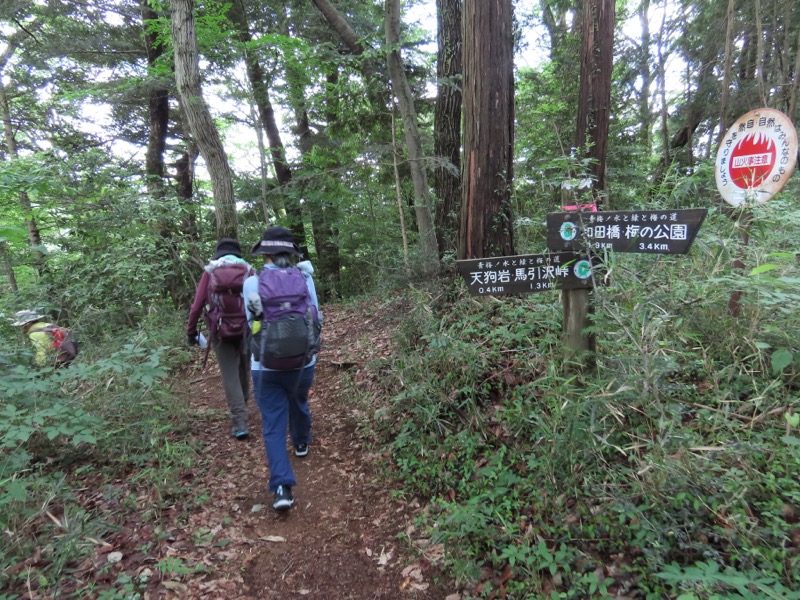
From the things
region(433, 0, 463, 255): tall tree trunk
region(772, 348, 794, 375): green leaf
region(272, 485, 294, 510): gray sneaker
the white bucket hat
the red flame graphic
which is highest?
region(433, 0, 463, 255): tall tree trunk

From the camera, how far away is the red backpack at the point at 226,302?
4.07 m

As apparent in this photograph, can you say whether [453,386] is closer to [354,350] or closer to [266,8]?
[354,350]

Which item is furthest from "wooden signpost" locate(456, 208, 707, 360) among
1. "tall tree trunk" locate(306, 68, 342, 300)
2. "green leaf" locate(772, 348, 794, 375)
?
"tall tree trunk" locate(306, 68, 342, 300)

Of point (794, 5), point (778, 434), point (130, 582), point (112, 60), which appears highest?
point (112, 60)

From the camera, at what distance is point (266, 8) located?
11055mm

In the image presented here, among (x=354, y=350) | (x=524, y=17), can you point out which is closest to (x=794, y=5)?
(x=524, y=17)

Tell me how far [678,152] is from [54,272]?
15.7m

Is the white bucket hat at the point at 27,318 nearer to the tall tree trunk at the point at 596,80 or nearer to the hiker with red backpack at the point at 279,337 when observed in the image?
the hiker with red backpack at the point at 279,337

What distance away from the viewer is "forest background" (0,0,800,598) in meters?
2.41

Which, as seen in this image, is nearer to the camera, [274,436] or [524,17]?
[274,436]

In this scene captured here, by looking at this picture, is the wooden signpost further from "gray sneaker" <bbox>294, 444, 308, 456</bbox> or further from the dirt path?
"gray sneaker" <bbox>294, 444, 308, 456</bbox>

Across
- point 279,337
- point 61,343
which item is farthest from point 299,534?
point 61,343

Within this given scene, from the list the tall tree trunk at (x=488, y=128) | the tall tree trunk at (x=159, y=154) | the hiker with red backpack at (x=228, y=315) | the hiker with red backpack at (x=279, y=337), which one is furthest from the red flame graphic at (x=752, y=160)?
the tall tree trunk at (x=159, y=154)

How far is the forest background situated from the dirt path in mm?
326
